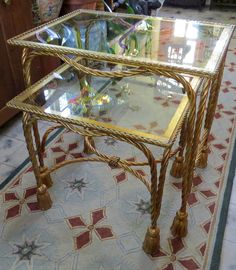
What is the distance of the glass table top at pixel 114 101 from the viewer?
996mm

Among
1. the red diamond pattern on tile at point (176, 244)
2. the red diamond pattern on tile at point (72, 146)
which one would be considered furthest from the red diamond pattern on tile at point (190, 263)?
the red diamond pattern on tile at point (72, 146)

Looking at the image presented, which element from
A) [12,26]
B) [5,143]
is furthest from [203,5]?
[5,143]

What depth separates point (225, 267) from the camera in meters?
1.05

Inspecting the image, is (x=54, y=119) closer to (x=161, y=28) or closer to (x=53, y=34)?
(x=53, y=34)

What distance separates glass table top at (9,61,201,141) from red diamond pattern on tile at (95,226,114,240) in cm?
43

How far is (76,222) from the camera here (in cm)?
121

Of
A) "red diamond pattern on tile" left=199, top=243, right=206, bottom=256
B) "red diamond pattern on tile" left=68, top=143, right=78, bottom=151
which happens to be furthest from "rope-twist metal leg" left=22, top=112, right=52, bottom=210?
"red diamond pattern on tile" left=199, top=243, right=206, bottom=256

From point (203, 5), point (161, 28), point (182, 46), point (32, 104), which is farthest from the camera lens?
point (203, 5)

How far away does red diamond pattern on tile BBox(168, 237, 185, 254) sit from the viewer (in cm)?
110

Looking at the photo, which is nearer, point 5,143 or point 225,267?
point 225,267

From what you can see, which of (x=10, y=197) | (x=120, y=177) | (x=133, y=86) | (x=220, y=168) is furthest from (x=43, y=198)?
(x=220, y=168)

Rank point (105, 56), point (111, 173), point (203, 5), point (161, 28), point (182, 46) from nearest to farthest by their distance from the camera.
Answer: point (105, 56) → point (182, 46) → point (161, 28) → point (111, 173) → point (203, 5)

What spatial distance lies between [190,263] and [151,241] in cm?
16

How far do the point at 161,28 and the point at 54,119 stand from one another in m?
0.63
